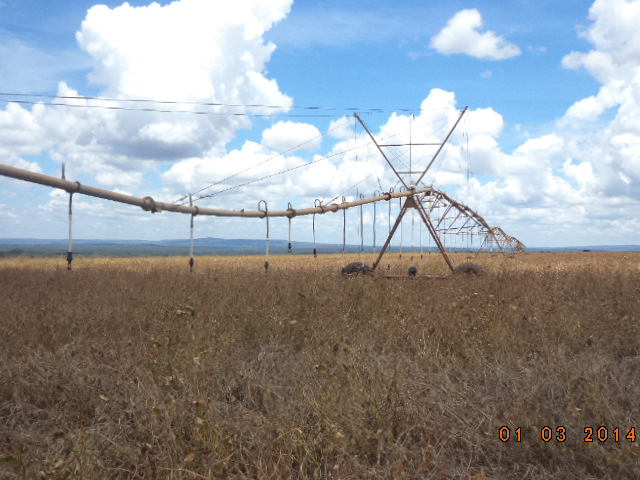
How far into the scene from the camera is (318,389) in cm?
455

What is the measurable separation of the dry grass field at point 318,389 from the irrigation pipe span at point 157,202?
176cm

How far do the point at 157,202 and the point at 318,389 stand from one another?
6296 mm

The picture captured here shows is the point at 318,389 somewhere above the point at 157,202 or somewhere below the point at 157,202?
below

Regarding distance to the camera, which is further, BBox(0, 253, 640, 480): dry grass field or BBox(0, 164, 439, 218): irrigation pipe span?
BBox(0, 164, 439, 218): irrigation pipe span

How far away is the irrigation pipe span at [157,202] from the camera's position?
22.4 ft

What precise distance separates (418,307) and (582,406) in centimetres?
372

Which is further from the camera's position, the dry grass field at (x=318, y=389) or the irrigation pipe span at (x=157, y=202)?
the irrigation pipe span at (x=157, y=202)

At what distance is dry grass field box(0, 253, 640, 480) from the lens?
11.7 feet

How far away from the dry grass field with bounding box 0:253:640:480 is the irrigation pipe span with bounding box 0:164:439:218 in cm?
176

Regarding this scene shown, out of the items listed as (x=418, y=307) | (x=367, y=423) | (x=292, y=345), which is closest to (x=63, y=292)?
(x=292, y=345)

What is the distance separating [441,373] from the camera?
498 centimetres

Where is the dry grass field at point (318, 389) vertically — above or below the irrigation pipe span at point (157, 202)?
below

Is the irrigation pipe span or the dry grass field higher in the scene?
the irrigation pipe span

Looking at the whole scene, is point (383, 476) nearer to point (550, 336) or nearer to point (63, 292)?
point (550, 336)
